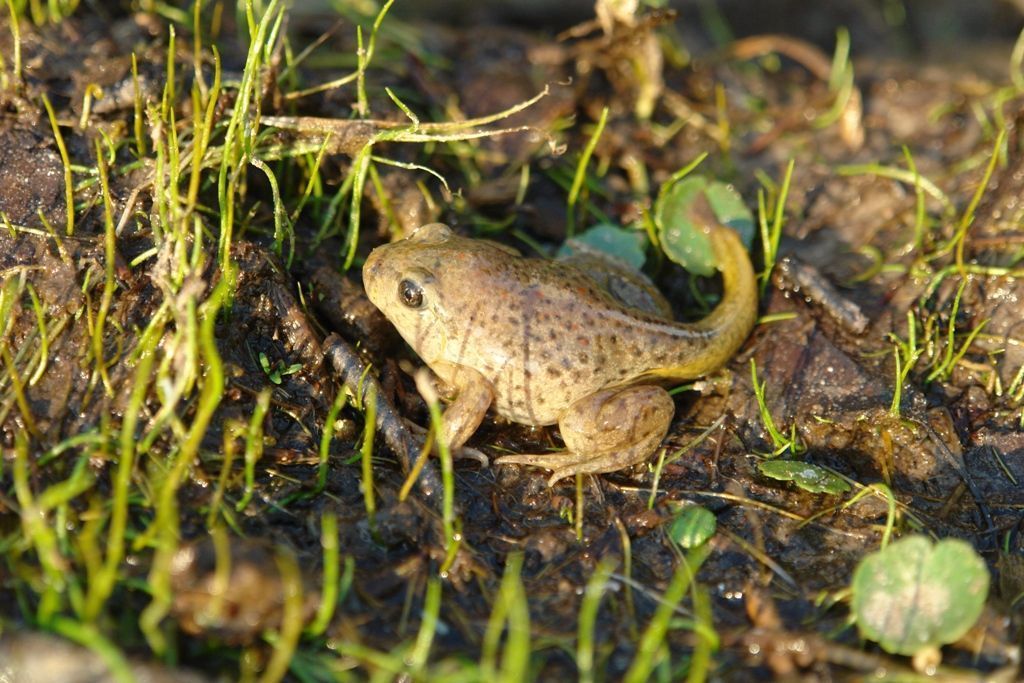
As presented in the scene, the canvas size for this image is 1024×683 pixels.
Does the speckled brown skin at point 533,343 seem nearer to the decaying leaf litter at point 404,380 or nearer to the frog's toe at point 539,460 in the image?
the frog's toe at point 539,460

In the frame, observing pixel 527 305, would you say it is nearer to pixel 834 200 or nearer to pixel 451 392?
pixel 451 392

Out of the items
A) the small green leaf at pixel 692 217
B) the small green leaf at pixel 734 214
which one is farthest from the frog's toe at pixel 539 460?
the small green leaf at pixel 734 214

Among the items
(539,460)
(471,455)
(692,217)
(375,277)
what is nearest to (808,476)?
(539,460)

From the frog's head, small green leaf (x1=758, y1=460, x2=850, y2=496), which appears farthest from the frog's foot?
small green leaf (x1=758, y1=460, x2=850, y2=496)

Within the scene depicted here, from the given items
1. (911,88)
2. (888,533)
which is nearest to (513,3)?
(911,88)

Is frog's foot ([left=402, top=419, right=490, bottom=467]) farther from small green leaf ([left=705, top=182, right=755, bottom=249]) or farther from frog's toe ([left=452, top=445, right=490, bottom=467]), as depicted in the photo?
small green leaf ([left=705, top=182, right=755, bottom=249])

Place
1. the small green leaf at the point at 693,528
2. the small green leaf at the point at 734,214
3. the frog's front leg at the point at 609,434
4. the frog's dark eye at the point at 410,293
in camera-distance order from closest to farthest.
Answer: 1. the small green leaf at the point at 693,528
2. the frog's front leg at the point at 609,434
3. the frog's dark eye at the point at 410,293
4. the small green leaf at the point at 734,214
